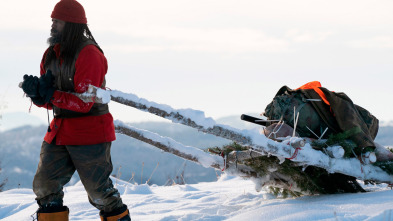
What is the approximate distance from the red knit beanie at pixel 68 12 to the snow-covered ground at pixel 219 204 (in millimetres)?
2073

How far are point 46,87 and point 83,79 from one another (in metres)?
0.31

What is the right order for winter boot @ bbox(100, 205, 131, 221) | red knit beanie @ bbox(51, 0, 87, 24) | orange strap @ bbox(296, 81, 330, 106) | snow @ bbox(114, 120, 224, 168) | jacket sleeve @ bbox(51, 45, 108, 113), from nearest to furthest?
jacket sleeve @ bbox(51, 45, 108, 113), red knit beanie @ bbox(51, 0, 87, 24), winter boot @ bbox(100, 205, 131, 221), snow @ bbox(114, 120, 224, 168), orange strap @ bbox(296, 81, 330, 106)

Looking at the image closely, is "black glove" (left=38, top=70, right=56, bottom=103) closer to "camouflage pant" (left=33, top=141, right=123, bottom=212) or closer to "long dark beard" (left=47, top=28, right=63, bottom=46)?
"long dark beard" (left=47, top=28, right=63, bottom=46)

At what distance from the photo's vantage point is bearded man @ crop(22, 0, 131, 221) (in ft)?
14.8

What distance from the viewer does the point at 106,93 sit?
435cm

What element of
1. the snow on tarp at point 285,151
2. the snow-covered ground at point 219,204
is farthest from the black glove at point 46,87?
the snow-covered ground at point 219,204

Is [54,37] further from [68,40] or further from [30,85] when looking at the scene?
[30,85]

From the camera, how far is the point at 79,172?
4.75 metres

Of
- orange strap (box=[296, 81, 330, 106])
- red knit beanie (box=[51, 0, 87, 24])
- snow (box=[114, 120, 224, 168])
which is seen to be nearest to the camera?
red knit beanie (box=[51, 0, 87, 24])

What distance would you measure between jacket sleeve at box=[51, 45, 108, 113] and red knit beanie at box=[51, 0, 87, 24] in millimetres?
308

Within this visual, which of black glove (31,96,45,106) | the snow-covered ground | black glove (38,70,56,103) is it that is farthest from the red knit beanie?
the snow-covered ground

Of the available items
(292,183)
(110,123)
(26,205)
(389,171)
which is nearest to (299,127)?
(292,183)

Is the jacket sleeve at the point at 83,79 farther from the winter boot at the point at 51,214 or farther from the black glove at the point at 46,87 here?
the winter boot at the point at 51,214

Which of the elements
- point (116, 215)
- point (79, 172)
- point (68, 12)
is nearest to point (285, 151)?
point (116, 215)
